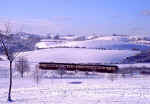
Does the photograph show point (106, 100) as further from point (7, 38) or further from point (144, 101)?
point (7, 38)

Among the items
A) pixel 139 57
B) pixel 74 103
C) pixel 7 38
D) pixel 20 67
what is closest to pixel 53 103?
pixel 74 103

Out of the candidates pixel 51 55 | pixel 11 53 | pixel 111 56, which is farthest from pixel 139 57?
pixel 11 53

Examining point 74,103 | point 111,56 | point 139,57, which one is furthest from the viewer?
point 111,56

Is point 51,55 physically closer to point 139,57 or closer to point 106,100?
point 139,57

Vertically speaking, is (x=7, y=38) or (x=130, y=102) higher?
(x=7, y=38)

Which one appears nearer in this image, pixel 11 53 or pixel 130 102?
pixel 130 102

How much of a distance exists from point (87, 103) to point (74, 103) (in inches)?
26.2

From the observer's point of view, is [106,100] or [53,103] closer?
[53,103]

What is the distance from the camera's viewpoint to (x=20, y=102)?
15586mm

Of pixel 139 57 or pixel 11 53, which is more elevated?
pixel 11 53

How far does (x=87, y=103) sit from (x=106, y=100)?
56.0 inches

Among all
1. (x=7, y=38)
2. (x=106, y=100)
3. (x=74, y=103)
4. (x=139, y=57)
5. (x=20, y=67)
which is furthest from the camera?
(x=139, y=57)

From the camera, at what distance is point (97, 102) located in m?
15.2

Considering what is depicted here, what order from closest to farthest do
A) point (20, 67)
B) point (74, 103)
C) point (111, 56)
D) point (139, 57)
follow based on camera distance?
point (74, 103)
point (20, 67)
point (139, 57)
point (111, 56)
